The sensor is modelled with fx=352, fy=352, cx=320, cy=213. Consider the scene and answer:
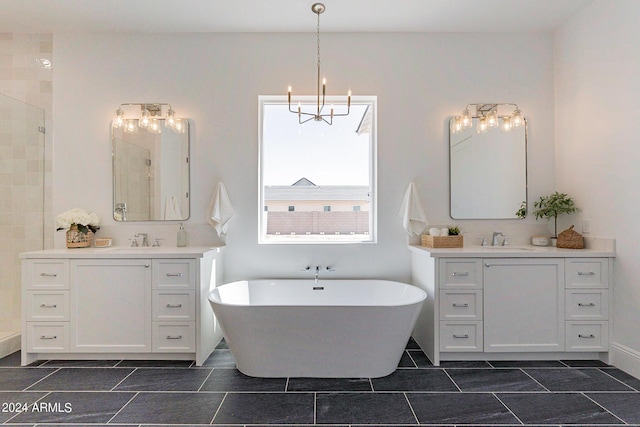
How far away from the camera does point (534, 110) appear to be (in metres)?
3.20

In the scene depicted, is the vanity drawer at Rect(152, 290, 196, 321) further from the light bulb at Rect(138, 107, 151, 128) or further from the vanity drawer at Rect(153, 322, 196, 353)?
the light bulb at Rect(138, 107, 151, 128)

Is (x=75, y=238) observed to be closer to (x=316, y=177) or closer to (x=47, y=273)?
(x=47, y=273)

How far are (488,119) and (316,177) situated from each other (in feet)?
5.40

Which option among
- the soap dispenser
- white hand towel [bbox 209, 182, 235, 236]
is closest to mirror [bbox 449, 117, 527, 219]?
white hand towel [bbox 209, 182, 235, 236]

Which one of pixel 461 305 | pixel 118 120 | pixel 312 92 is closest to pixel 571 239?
pixel 461 305

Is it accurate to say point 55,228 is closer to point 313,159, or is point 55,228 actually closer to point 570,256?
point 313,159

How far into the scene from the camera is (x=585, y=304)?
2.60 meters

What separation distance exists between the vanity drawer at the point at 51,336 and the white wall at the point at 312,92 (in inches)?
32.3

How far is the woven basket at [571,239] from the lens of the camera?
280cm

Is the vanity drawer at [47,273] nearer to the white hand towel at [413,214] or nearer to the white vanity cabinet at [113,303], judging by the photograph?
the white vanity cabinet at [113,303]

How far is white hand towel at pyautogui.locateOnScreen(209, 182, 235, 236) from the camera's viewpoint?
3027mm

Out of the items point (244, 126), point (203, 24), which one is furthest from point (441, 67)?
point (203, 24)

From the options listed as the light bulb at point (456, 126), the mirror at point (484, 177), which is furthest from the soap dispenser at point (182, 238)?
the light bulb at point (456, 126)

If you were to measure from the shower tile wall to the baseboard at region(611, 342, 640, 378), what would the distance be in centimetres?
466
